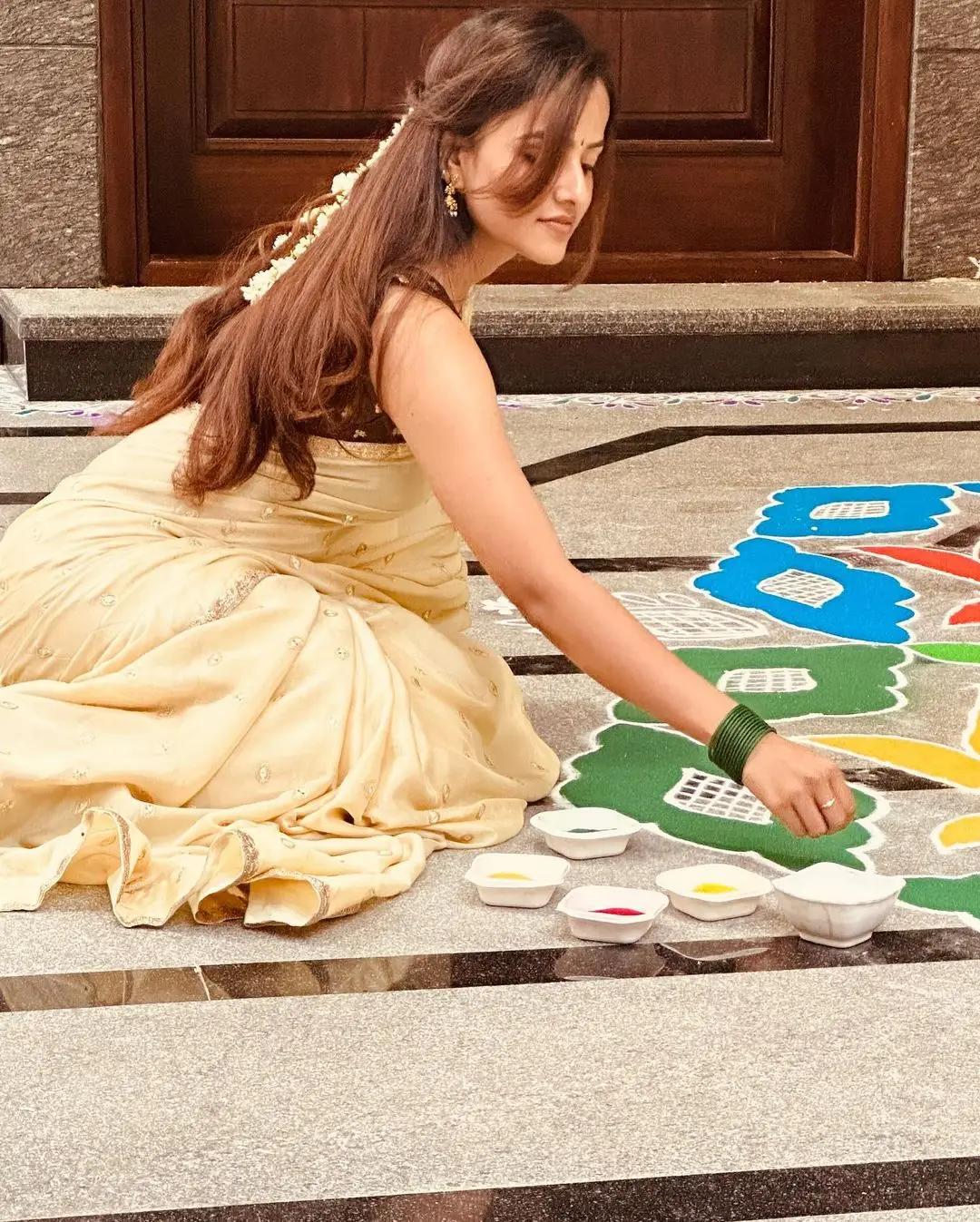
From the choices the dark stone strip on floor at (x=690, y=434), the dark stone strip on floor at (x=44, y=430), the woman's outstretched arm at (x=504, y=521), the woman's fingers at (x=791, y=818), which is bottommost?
the dark stone strip on floor at (x=690, y=434)

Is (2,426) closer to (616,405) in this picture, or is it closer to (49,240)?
(49,240)

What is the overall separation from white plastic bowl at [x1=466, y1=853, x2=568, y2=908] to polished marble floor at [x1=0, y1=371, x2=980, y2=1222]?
1 cm

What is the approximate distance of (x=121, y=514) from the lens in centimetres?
212

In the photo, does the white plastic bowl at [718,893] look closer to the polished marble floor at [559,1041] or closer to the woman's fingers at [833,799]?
the polished marble floor at [559,1041]

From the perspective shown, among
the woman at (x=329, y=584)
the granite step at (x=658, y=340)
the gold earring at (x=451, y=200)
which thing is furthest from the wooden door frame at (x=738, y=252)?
the gold earring at (x=451, y=200)

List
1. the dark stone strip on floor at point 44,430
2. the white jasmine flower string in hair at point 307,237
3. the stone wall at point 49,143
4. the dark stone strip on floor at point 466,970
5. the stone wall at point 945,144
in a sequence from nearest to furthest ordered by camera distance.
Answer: the dark stone strip on floor at point 466,970
the white jasmine flower string in hair at point 307,237
the dark stone strip on floor at point 44,430
the stone wall at point 49,143
the stone wall at point 945,144

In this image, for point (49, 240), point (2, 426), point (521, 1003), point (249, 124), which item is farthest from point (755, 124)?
point (521, 1003)

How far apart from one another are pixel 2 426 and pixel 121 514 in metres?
2.17

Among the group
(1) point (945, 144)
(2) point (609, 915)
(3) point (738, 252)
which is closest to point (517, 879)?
(2) point (609, 915)

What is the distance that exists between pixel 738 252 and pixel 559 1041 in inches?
160

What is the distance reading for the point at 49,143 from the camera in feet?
15.7

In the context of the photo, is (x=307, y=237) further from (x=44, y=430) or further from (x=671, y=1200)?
(x=44, y=430)

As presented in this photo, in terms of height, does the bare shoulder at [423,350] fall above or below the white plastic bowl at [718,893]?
above

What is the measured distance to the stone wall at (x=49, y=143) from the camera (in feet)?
15.6
